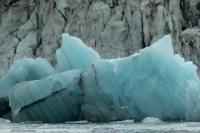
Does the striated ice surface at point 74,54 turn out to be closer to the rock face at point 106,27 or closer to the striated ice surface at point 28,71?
the striated ice surface at point 28,71

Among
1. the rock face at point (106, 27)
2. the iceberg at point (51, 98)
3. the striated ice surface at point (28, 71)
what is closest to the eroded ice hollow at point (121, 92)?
the iceberg at point (51, 98)

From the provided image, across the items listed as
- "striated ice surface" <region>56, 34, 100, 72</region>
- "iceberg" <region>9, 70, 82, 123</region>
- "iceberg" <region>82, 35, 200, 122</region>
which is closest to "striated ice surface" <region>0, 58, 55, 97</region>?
"striated ice surface" <region>56, 34, 100, 72</region>

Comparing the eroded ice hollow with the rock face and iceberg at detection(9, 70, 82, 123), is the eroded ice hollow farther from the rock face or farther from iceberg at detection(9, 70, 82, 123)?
the rock face

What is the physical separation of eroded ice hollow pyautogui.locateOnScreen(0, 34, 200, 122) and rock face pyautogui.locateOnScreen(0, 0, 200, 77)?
27.6 feet

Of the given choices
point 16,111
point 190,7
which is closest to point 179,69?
point 16,111

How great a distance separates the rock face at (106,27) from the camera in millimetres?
21938

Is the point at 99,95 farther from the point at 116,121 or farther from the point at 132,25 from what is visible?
the point at 132,25

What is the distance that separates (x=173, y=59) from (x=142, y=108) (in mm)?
1272

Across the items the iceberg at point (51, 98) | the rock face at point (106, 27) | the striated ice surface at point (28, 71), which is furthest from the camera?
the rock face at point (106, 27)

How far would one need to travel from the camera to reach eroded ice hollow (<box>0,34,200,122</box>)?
1300 centimetres

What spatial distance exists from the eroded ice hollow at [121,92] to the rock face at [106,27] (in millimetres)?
8416

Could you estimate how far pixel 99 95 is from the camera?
13.0 meters

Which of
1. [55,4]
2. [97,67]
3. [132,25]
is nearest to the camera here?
[97,67]

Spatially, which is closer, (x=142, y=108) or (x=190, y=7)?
(x=142, y=108)
